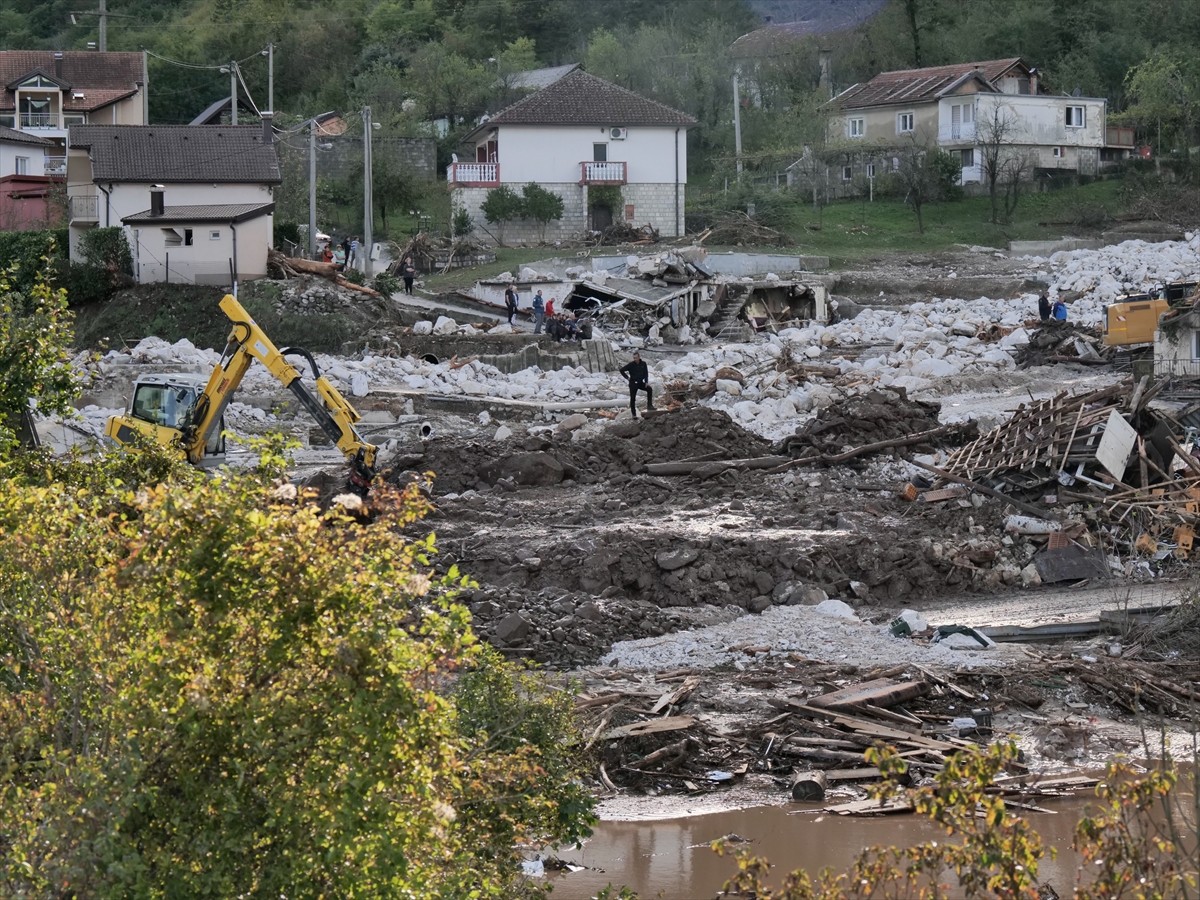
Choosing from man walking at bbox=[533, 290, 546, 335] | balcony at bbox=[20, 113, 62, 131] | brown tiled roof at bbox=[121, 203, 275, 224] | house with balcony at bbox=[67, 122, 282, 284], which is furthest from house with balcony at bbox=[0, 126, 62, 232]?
man walking at bbox=[533, 290, 546, 335]

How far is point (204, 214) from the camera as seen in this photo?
41906 mm

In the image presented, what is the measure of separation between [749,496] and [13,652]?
14674mm

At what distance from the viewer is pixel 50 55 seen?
62.4 m

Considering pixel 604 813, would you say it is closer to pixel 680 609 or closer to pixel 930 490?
pixel 680 609

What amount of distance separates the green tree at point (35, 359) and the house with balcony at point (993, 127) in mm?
49439

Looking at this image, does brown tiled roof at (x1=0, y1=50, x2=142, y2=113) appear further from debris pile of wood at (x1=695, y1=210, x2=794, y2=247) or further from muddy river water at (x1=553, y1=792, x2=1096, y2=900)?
muddy river water at (x1=553, y1=792, x2=1096, y2=900)

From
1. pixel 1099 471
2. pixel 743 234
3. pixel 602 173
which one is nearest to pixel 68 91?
pixel 602 173

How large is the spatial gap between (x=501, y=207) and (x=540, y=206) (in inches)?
53.2

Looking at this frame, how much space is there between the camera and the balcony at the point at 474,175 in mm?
52688

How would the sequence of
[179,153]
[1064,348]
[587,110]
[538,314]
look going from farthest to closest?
[587,110], [179,153], [538,314], [1064,348]

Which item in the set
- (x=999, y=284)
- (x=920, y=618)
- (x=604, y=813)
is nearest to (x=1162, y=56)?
(x=999, y=284)

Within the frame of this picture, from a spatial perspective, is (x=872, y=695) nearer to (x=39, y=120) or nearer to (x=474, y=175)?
(x=474, y=175)

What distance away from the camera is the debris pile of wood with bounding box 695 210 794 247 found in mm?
49938

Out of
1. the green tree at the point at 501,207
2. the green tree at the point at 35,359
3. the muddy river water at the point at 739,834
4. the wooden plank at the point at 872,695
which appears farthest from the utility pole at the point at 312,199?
the muddy river water at the point at 739,834
